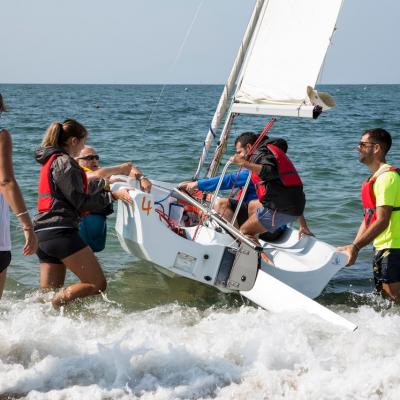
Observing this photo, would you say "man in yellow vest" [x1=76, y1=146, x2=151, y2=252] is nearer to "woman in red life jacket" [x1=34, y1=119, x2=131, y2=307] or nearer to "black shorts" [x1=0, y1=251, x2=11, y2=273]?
"woman in red life jacket" [x1=34, y1=119, x2=131, y2=307]

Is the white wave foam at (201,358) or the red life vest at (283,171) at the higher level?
the red life vest at (283,171)

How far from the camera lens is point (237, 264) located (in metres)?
5.48

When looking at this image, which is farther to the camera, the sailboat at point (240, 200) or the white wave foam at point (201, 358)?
the sailboat at point (240, 200)

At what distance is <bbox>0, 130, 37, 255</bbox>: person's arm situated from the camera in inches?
138

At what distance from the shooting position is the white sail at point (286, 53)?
6012mm

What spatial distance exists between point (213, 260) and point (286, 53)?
2.10 metres

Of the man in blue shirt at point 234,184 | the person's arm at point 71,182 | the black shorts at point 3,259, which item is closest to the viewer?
the black shorts at point 3,259

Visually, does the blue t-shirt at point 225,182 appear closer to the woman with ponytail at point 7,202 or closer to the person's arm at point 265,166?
the person's arm at point 265,166

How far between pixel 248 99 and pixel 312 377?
302 centimetres

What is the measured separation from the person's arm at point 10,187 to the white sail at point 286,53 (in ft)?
9.86

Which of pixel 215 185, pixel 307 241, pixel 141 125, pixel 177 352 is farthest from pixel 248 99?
pixel 141 125

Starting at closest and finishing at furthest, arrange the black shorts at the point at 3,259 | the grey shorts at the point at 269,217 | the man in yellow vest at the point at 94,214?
the black shorts at the point at 3,259 → the man in yellow vest at the point at 94,214 → the grey shorts at the point at 269,217

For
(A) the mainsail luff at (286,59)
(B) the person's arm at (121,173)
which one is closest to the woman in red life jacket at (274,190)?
(A) the mainsail luff at (286,59)

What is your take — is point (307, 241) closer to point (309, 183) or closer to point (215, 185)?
point (215, 185)
